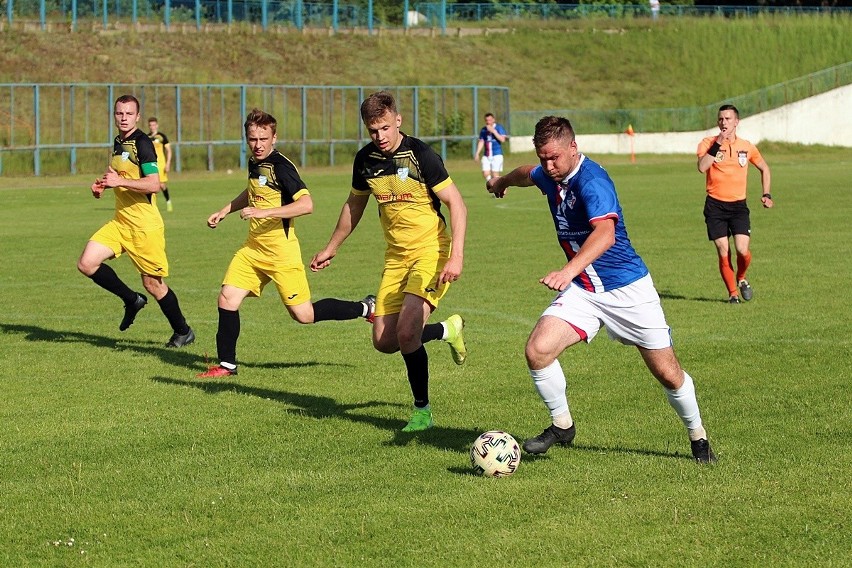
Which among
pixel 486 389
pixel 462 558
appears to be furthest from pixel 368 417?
pixel 462 558

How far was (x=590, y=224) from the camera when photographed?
7.24 m

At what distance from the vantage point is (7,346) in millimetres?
12258

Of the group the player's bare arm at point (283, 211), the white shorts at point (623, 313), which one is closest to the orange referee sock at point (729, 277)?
the player's bare arm at point (283, 211)

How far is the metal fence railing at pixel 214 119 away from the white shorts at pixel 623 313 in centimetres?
3700

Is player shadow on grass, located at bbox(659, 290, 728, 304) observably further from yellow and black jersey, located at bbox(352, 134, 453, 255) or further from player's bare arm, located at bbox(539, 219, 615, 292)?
player's bare arm, located at bbox(539, 219, 615, 292)

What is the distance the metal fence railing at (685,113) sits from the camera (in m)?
61.1

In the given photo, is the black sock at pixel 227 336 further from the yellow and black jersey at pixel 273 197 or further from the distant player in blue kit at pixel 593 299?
the distant player in blue kit at pixel 593 299

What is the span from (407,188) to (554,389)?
6.14 feet

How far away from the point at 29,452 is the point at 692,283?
34.3ft

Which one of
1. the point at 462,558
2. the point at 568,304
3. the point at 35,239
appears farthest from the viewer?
the point at 35,239

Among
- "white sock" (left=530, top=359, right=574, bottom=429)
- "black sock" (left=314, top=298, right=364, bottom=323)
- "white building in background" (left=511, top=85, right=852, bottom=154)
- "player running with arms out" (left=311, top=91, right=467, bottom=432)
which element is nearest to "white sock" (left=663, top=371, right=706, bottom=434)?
"white sock" (left=530, top=359, right=574, bottom=429)

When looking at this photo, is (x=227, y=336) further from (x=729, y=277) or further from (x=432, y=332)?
(x=729, y=277)

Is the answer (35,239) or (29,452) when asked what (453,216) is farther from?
(35,239)

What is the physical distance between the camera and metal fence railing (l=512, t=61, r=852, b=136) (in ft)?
200
